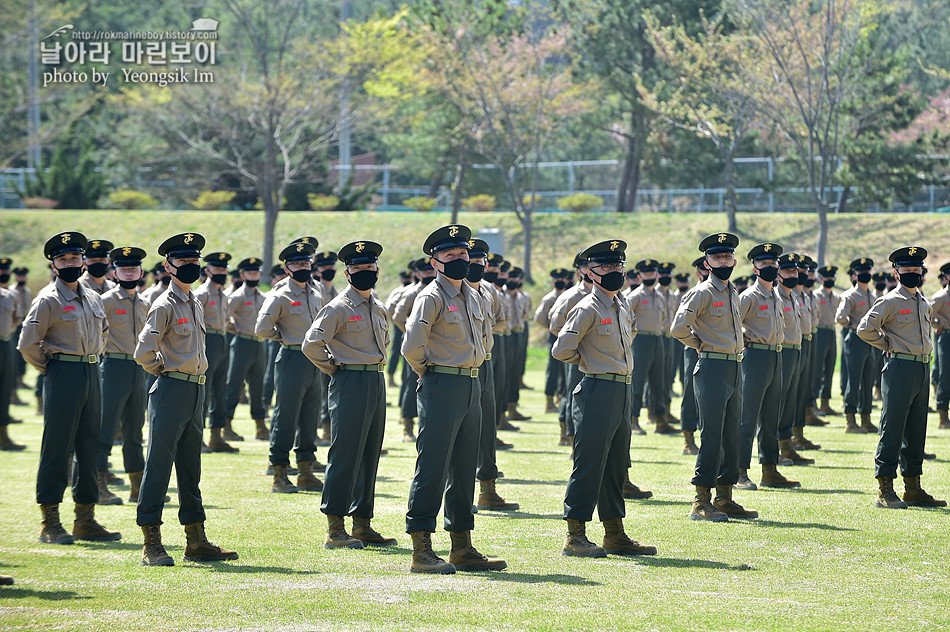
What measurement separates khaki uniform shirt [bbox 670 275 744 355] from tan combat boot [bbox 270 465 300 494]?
422 centimetres

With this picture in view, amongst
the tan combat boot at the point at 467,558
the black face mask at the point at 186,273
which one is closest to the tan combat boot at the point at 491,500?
the tan combat boot at the point at 467,558

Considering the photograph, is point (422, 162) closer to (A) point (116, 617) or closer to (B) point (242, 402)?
(B) point (242, 402)

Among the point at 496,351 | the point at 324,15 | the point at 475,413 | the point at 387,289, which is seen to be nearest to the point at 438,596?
the point at 475,413

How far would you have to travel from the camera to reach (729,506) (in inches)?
390

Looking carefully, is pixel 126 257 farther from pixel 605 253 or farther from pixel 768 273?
pixel 768 273

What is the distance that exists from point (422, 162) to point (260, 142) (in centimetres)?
643

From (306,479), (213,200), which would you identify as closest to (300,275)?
(306,479)

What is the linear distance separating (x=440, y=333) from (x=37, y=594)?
124 inches

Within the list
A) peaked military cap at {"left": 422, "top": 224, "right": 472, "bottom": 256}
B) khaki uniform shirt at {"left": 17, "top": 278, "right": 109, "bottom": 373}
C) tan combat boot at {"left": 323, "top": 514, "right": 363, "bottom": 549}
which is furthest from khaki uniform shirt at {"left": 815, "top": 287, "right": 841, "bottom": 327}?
khaki uniform shirt at {"left": 17, "top": 278, "right": 109, "bottom": 373}

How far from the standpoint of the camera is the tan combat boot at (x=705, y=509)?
31.9 feet

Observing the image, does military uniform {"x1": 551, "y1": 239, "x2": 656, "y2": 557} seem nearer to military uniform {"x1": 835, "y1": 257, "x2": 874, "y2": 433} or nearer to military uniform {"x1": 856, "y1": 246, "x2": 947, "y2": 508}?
military uniform {"x1": 856, "y1": 246, "x2": 947, "y2": 508}

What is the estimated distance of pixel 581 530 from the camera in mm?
8430

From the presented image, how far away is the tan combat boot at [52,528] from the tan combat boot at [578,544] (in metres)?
3.98

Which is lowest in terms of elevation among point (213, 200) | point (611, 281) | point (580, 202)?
point (611, 281)
